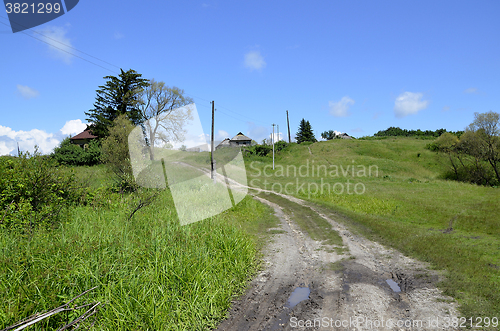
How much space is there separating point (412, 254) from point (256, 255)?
210 inches

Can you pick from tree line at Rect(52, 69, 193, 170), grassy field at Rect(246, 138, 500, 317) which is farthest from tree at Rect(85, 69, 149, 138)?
grassy field at Rect(246, 138, 500, 317)

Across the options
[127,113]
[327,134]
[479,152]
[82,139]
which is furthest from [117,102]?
[327,134]

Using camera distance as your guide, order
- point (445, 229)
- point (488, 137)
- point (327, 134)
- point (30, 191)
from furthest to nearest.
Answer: point (327, 134), point (488, 137), point (445, 229), point (30, 191)

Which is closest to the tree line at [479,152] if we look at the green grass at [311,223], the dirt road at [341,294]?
the green grass at [311,223]

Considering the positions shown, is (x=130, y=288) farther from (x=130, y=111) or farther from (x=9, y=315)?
(x=130, y=111)

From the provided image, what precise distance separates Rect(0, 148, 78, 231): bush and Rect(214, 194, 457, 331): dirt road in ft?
24.2

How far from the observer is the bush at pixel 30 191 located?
329 inches

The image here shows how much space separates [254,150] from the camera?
189ft

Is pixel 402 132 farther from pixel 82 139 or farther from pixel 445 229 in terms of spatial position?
pixel 82 139

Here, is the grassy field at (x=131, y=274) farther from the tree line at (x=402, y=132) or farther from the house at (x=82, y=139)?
the tree line at (x=402, y=132)

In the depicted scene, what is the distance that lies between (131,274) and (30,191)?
6.47 metres

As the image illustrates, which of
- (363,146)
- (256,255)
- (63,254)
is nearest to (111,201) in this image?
(63,254)

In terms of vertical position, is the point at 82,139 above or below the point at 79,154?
above

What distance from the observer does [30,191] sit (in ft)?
30.5
